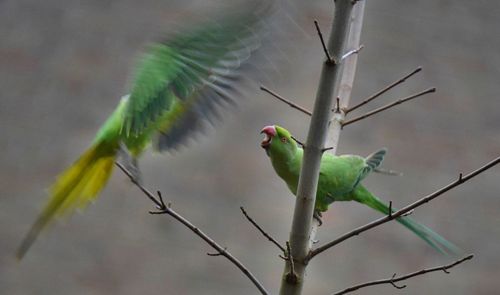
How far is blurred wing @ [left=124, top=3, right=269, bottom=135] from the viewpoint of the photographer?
3.59 feet

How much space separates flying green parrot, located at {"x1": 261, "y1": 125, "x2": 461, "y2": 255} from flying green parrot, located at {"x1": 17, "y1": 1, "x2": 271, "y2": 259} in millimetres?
134

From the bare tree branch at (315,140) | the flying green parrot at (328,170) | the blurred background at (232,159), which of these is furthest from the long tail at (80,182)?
the blurred background at (232,159)

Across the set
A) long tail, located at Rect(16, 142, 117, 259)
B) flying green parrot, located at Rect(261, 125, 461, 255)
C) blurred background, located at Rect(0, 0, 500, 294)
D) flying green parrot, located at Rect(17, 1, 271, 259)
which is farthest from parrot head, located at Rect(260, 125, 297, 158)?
blurred background, located at Rect(0, 0, 500, 294)

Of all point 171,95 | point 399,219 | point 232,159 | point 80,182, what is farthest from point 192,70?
point 232,159

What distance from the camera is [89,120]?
7.79ft

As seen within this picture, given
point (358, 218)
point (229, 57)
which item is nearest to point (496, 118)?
point (358, 218)

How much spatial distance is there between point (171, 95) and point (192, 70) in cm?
5

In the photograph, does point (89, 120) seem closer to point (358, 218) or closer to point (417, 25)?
point (358, 218)

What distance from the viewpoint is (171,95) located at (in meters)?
1.18

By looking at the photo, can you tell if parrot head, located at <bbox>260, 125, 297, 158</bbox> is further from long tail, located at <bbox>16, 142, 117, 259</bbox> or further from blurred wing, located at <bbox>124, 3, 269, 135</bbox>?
long tail, located at <bbox>16, 142, 117, 259</bbox>

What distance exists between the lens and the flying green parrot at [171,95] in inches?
43.1

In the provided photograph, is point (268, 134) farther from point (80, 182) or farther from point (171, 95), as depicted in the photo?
point (80, 182)

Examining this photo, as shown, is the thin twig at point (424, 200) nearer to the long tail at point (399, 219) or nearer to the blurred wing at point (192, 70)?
the blurred wing at point (192, 70)

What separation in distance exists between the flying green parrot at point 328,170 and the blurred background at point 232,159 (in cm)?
71
